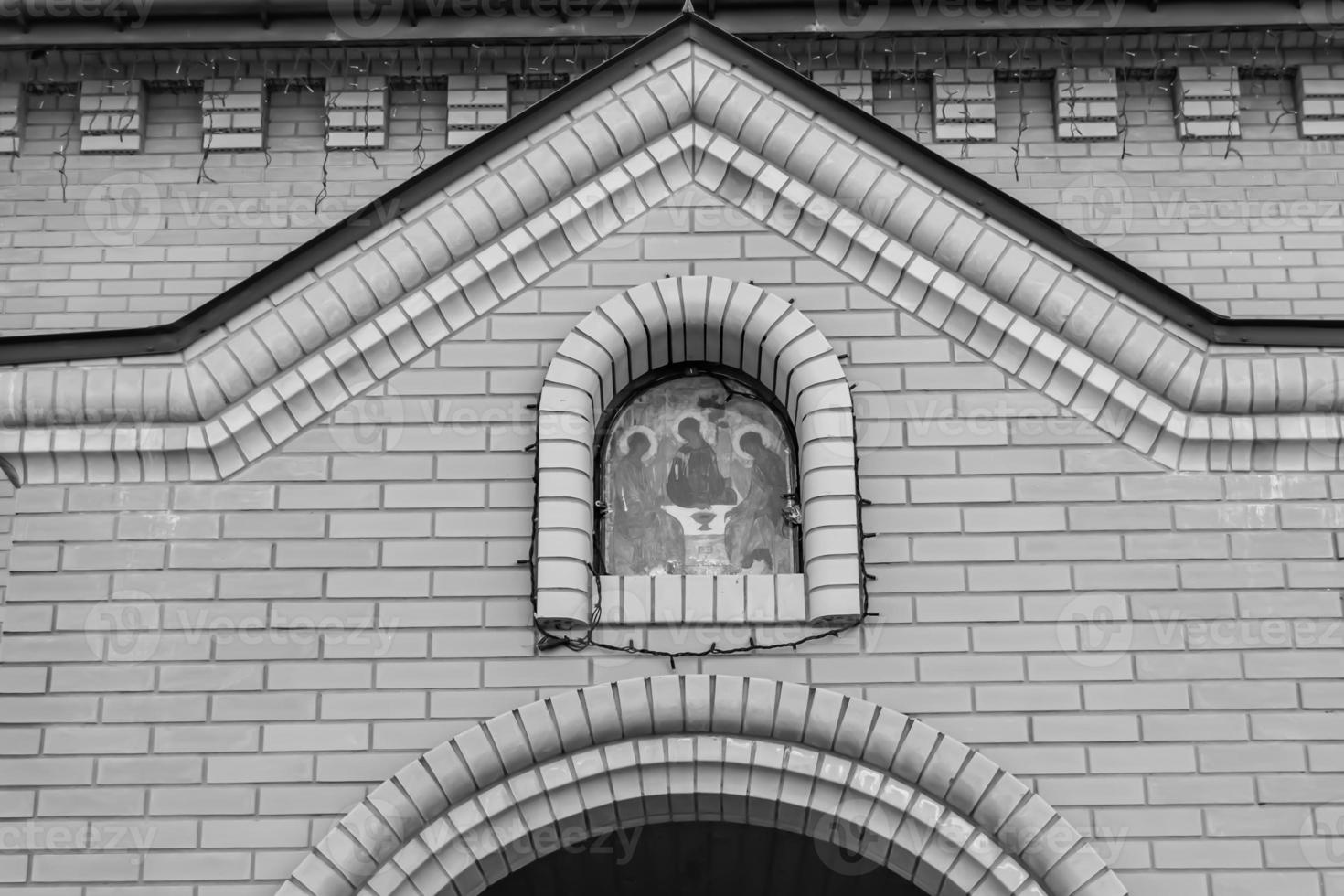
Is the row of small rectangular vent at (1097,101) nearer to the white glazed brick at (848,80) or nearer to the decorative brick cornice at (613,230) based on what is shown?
Answer: the white glazed brick at (848,80)

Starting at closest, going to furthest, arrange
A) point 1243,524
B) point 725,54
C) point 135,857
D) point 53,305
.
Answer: point 135,857 → point 1243,524 → point 725,54 → point 53,305

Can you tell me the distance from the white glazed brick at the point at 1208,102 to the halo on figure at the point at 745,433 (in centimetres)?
398

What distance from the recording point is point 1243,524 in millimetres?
8305

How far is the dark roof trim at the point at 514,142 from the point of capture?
330 inches

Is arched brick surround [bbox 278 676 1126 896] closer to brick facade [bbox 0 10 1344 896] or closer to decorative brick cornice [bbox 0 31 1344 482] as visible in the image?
brick facade [bbox 0 10 1344 896]

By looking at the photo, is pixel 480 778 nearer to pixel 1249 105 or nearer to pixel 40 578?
pixel 40 578

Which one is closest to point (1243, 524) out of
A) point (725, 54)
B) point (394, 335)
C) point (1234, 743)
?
point (1234, 743)

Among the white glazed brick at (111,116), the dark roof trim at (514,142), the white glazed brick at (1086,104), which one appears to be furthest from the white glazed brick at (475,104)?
the white glazed brick at (1086,104)

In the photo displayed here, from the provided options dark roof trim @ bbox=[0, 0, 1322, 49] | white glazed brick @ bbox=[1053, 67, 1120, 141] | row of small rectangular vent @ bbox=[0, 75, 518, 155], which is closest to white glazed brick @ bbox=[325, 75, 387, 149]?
row of small rectangular vent @ bbox=[0, 75, 518, 155]

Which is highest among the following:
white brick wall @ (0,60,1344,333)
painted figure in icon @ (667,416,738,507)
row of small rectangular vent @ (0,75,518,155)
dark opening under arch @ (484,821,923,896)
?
row of small rectangular vent @ (0,75,518,155)

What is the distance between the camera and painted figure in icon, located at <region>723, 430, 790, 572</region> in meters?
8.74

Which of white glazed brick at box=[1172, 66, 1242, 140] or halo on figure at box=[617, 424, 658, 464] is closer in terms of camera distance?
halo on figure at box=[617, 424, 658, 464]

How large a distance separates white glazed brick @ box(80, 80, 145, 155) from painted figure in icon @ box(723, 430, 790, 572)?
476 centimetres

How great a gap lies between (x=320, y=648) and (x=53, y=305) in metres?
3.75
